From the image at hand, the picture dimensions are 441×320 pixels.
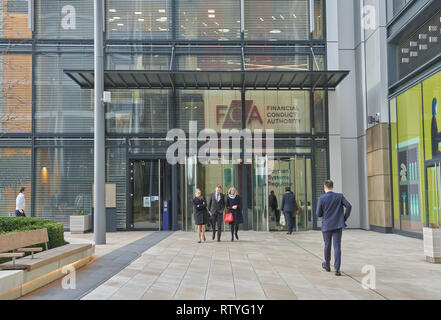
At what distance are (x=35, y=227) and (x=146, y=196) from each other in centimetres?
954

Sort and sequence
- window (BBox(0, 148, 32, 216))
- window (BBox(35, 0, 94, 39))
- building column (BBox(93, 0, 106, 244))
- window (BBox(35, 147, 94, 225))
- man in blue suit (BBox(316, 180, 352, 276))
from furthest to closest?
window (BBox(35, 0, 94, 39)) → window (BBox(35, 147, 94, 225)) → window (BBox(0, 148, 32, 216)) → building column (BBox(93, 0, 106, 244)) → man in blue suit (BBox(316, 180, 352, 276))

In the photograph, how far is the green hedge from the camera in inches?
430

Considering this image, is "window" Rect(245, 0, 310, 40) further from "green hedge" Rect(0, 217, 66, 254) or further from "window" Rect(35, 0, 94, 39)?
"green hedge" Rect(0, 217, 66, 254)

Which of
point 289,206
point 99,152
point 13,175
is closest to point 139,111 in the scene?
→ point 13,175

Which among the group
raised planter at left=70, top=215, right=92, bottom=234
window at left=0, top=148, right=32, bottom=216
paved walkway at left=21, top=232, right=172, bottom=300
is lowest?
paved walkway at left=21, top=232, right=172, bottom=300

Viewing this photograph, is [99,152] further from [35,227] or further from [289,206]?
[289,206]

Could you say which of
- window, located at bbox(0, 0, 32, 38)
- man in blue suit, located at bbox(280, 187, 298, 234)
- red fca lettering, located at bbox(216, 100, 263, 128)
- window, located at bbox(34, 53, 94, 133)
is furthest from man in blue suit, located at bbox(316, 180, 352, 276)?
window, located at bbox(0, 0, 32, 38)

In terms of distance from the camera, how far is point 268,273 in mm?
9703

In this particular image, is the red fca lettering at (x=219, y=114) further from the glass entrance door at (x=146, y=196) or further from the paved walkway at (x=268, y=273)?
the paved walkway at (x=268, y=273)

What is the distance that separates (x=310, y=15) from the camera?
21031 mm

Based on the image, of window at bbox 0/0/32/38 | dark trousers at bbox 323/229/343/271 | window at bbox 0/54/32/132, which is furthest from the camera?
window at bbox 0/0/32/38

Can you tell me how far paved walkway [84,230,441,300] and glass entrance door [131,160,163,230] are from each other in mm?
4989
